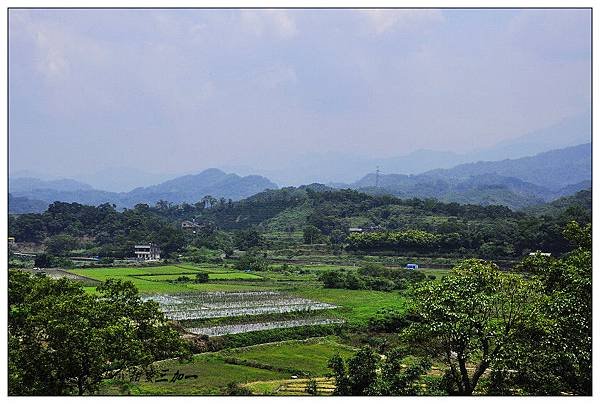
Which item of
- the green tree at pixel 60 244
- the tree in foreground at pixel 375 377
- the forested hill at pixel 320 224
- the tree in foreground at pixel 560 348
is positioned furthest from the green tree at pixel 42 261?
the tree in foreground at pixel 560 348

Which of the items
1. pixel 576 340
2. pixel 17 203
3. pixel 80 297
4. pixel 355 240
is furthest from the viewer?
pixel 17 203

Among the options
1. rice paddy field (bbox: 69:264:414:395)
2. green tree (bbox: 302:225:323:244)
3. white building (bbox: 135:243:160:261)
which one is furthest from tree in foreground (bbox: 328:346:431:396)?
green tree (bbox: 302:225:323:244)

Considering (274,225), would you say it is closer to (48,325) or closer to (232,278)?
(232,278)

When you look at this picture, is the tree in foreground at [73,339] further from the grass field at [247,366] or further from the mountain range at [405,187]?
the mountain range at [405,187]

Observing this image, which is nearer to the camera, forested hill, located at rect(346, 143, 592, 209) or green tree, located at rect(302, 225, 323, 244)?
green tree, located at rect(302, 225, 323, 244)

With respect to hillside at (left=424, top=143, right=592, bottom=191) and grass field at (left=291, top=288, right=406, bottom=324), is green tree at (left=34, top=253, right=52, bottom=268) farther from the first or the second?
hillside at (left=424, top=143, right=592, bottom=191)

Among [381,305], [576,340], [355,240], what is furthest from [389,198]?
[576,340]
